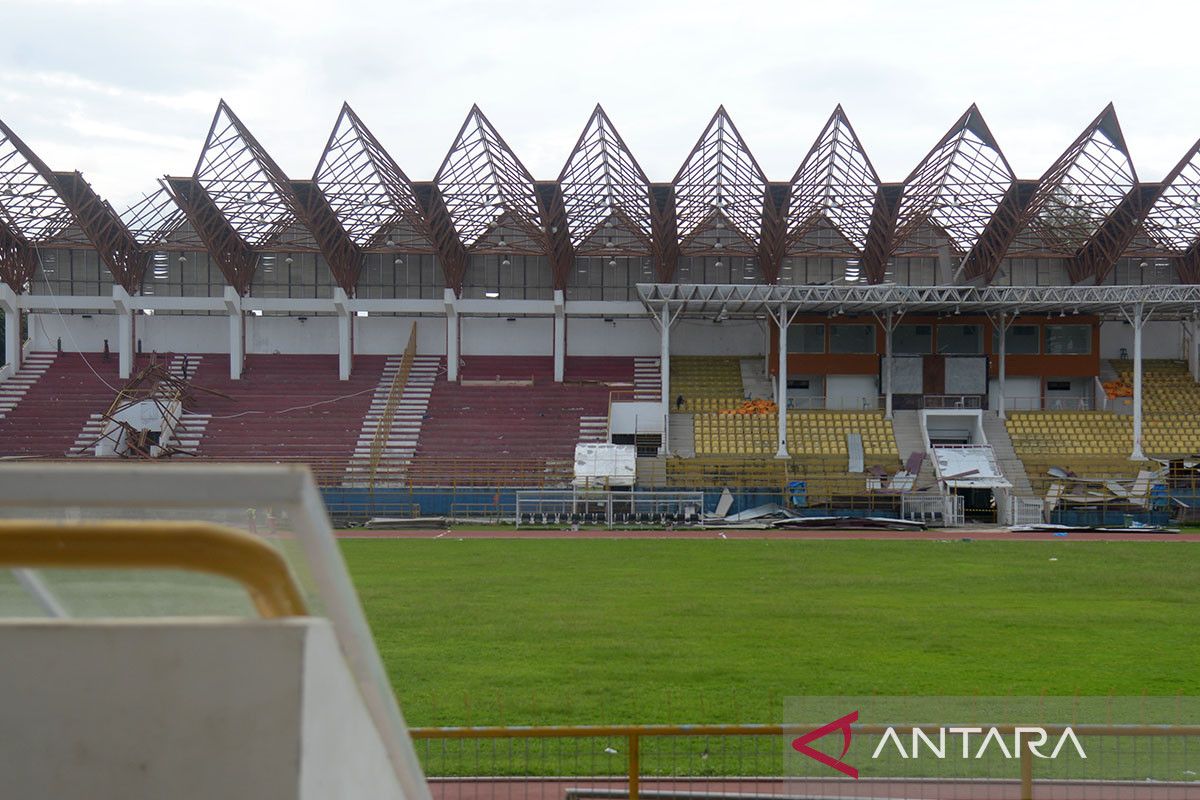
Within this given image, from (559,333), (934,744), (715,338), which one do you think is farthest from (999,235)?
(934,744)

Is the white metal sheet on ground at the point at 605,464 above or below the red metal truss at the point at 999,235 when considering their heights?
below

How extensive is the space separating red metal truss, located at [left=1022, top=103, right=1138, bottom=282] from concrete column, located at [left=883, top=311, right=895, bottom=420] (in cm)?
697

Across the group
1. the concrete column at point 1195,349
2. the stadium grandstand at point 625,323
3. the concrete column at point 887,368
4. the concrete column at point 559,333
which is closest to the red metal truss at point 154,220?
the stadium grandstand at point 625,323

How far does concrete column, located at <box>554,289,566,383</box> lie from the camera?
52906 millimetres

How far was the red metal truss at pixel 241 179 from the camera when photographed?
47594 mm

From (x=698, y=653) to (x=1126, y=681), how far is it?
488 cm

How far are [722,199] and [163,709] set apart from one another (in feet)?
161

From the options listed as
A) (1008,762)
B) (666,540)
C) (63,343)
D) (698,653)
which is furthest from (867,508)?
(63,343)

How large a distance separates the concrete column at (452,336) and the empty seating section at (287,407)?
11.6 feet

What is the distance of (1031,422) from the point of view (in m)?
48.2

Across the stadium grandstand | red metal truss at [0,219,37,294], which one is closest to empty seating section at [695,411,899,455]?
the stadium grandstand

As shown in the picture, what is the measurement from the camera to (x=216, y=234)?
2018 inches

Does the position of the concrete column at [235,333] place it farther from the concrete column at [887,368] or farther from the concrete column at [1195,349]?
the concrete column at [1195,349]

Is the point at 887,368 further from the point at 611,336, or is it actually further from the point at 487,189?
the point at 487,189
